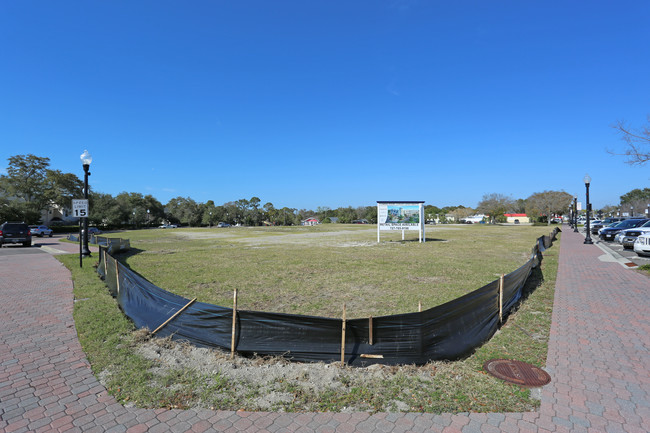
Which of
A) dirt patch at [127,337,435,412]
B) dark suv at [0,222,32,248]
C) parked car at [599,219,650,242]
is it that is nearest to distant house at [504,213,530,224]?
parked car at [599,219,650,242]

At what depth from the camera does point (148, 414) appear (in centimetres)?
322

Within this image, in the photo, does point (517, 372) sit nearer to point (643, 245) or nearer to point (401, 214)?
point (643, 245)

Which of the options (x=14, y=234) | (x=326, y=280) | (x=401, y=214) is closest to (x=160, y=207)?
(x=14, y=234)

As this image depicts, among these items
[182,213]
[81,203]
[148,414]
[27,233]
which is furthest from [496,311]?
[182,213]

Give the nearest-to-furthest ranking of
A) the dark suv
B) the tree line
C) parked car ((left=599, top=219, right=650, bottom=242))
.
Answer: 1. the dark suv
2. parked car ((left=599, top=219, right=650, bottom=242))
3. the tree line

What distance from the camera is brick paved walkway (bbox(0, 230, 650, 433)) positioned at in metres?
3.04

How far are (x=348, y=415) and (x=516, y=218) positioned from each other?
118 m

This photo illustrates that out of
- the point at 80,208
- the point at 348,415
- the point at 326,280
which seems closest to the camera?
the point at 348,415

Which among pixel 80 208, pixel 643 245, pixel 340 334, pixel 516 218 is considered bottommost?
A: pixel 340 334

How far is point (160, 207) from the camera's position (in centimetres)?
9825

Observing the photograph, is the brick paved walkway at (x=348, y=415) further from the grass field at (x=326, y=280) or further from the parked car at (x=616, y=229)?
the parked car at (x=616, y=229)

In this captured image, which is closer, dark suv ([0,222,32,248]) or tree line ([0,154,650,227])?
dark suv ([0,222,32,248])

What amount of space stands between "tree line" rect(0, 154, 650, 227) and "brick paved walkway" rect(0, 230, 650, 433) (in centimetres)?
5715

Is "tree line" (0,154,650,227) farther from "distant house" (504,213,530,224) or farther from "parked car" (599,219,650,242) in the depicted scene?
"parked car" (599,219,650,242)
